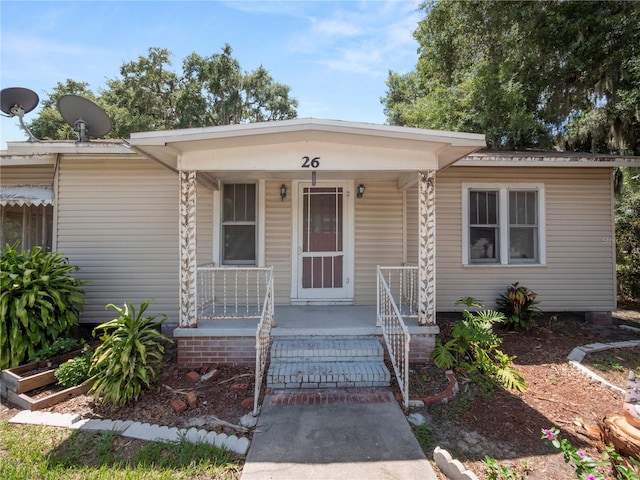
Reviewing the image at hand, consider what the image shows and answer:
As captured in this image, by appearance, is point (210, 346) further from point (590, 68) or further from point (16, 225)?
point (590, 68)

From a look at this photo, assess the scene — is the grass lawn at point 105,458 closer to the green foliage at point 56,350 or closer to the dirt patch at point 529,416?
A: the green foliage at point 56,350

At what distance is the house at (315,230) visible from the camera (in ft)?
18.1

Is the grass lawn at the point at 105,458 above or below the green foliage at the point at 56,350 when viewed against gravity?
below

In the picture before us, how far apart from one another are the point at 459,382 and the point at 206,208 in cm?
476

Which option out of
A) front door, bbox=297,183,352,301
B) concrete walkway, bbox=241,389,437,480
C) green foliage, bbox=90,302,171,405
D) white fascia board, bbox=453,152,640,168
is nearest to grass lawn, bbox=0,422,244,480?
concrete walkway, bbox=241,389,437,480

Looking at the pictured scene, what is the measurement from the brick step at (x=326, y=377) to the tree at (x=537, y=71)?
7.78m

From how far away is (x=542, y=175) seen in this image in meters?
6.09

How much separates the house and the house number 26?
2.82 ft

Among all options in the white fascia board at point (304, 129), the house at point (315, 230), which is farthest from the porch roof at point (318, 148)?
the house at point (315, 230)

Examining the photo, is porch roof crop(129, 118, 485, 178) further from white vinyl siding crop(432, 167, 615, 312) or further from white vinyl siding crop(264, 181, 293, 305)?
white vinyl siding crop(432, 167, 615, 312)

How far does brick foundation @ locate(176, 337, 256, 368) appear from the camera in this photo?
4.35 meters

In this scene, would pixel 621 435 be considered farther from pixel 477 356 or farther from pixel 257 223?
pixel 257 223

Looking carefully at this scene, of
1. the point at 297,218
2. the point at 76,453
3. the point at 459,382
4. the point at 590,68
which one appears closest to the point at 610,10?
the point at 590,68

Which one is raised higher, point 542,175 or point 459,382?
point 542,175
